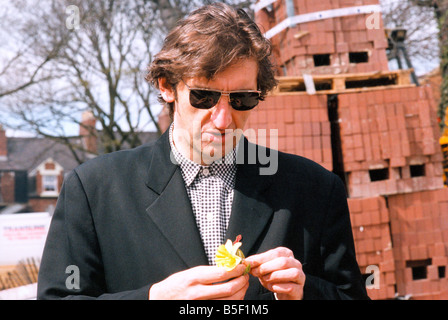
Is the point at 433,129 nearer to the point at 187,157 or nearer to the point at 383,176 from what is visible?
the point at 383,176

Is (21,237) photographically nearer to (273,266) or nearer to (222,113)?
(222,113)

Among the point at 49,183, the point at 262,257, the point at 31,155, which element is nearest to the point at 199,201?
the point at 262,257

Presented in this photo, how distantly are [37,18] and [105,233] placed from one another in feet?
35.5

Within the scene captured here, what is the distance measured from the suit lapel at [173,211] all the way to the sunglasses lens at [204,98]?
278mm

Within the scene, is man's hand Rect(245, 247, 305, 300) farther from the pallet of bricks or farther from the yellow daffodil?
the pallet of bricks

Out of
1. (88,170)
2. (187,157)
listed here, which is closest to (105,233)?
(88,170)

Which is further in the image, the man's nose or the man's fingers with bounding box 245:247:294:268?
the man's nose

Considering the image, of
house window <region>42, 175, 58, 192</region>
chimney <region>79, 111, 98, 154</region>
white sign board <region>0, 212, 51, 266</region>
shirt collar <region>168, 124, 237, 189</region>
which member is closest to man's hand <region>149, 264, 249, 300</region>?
shirt collar <region>168, 124, 237, 189</region>

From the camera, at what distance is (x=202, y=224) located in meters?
1.67

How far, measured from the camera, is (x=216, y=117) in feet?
5.43

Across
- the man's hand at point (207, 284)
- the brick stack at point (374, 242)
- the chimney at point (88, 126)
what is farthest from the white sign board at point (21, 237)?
the chimney at point (88, 126)

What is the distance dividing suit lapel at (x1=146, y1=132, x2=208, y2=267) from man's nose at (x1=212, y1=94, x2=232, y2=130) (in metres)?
0.26

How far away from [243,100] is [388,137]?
3396 mm

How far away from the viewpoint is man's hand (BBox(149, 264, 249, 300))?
1279mm
